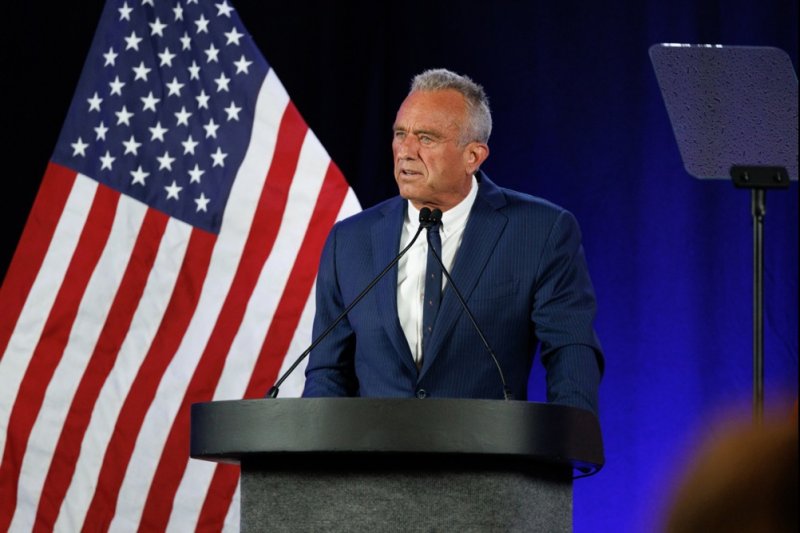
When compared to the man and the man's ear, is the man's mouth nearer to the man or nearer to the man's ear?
the man

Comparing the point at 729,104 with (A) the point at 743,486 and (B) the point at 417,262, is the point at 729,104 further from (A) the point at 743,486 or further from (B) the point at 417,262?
(A) the point at 743,486

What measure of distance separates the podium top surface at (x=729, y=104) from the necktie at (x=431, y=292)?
0.55 m

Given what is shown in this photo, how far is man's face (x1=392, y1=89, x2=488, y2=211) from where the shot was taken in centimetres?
257

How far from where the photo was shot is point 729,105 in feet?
6.90

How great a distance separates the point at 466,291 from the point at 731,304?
5.28 ft

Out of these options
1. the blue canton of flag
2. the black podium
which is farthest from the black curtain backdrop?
the black podium

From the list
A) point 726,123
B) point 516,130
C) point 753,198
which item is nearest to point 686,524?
point 753,198

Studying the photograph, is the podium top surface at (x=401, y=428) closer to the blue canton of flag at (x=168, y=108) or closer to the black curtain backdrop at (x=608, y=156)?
the black curtain backdrop at (x=608, y=156)

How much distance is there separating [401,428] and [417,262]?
3.01 feet

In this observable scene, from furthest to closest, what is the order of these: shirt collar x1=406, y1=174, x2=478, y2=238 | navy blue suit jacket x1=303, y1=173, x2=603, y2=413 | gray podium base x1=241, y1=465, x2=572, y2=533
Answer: shirt collar x1=406, y1=174, x2=478, y2=238, navy blue suit jacket x1=303, y1=173, x2=603, y2=413, gray podium base x1=241, y1=465, x2=572, y2=533

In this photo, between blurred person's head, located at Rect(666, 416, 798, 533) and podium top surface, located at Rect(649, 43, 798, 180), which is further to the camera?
podium top surface, located at Rect(649, 43, 798, 180)

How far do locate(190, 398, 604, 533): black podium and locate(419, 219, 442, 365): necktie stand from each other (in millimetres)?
570

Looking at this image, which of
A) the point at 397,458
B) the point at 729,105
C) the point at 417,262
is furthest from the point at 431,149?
the point at 397,458

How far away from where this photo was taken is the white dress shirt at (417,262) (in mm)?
2412
